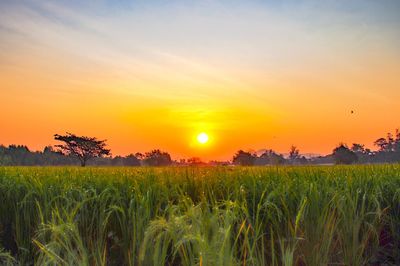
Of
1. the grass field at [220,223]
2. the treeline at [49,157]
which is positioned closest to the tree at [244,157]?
the treeline at [49,157]

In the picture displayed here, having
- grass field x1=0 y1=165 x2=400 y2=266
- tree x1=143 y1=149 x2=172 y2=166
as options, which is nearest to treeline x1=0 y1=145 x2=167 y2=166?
tree x1=143 y1=149 x2=172 y2=166

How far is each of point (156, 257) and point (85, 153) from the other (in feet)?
207

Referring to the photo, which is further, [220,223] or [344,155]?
[344,155]

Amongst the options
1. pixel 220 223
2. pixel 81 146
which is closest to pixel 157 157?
pixel 81 146

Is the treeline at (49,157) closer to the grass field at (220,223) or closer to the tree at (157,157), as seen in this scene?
the tree at (157,157)

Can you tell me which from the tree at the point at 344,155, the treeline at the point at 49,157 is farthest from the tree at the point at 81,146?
the tree at the point at 344,155

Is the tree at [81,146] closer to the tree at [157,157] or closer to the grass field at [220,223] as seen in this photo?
the tree at [157,157]

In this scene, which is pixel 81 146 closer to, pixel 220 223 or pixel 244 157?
pixel 244 157

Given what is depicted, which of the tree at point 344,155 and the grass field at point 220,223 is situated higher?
the tree at point 344,155

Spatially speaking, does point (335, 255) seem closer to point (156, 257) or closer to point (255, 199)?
point (255, 199)

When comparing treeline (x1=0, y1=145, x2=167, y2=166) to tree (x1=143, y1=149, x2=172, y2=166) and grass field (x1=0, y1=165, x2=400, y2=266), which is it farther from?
grass field (x1=0, y1=165, x2=400, y2=266)

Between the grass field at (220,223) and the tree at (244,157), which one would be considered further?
the tree at (244,157)

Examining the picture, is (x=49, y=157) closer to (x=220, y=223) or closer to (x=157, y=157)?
(x=157, y=157)

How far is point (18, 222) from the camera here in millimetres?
5477
